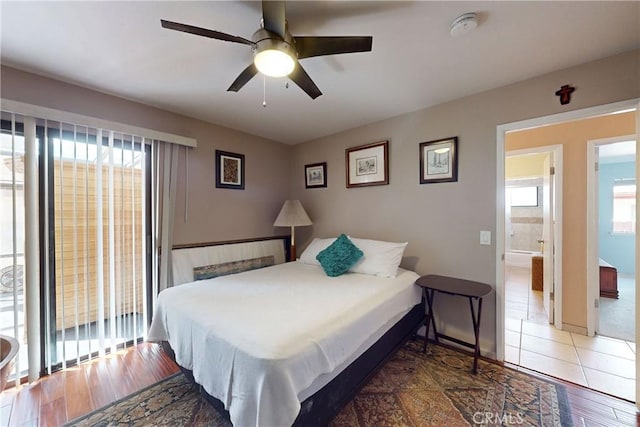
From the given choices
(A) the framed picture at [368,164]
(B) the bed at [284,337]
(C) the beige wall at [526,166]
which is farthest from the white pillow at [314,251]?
(C) the beige wall at [526,166]

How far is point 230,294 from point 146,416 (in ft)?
2.87

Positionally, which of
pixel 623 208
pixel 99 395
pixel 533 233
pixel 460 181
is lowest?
pixel 99 395

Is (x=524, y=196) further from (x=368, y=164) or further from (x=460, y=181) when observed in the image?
(x=368, y=164)

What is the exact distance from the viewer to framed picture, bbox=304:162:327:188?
3.53 metres

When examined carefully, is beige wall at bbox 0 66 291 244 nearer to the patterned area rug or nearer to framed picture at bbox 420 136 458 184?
the patterned area rug

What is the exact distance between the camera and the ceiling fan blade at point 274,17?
113cm

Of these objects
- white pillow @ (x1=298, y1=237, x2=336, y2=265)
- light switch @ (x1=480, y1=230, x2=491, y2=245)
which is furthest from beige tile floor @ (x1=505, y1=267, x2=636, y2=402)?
white pillow @ (x1=298, y1=237, x2=336, y2=265)

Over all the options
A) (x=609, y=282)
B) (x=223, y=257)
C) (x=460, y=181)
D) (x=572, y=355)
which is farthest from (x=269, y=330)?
(x=609, y=282)

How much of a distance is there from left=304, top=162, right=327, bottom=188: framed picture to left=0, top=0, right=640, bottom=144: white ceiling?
1.15 m

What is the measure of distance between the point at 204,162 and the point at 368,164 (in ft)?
6.34

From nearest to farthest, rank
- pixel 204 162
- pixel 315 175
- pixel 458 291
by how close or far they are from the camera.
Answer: pixel 458 291 → pixel 204 162 → pixel 315 175

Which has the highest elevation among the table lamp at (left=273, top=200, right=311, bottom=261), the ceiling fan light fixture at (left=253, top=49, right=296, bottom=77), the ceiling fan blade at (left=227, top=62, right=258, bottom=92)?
the ceiling fan blade at (left=227, top=62, right=258, bottom=92)

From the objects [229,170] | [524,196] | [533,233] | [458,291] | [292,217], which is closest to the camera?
[458,291]

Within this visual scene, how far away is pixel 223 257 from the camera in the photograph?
3.04 meters
